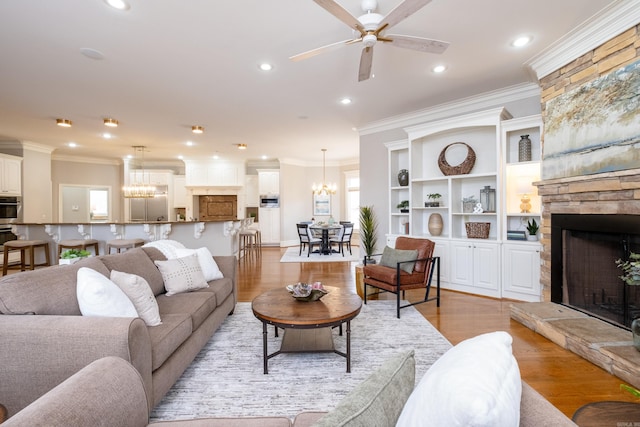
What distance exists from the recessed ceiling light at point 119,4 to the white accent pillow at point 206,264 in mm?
2255

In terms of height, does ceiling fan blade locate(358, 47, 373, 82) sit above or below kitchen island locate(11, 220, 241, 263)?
above

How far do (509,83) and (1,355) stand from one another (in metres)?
5.61

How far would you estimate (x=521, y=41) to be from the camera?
3141 mm

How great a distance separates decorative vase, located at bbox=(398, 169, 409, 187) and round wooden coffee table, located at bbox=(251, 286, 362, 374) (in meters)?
3.01

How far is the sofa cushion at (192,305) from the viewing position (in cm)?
237

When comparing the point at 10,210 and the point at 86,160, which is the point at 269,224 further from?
the point at 10,210

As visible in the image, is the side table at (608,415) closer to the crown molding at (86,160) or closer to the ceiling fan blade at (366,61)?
the ceiling fan blade at (366,61)

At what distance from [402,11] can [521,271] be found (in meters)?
3.63

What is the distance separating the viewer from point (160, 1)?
8.06 ft

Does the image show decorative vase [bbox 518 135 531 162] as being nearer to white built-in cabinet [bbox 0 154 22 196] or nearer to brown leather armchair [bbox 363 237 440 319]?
brown leather armchair [bbox 363 237 440 319]

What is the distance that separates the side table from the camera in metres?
1.28

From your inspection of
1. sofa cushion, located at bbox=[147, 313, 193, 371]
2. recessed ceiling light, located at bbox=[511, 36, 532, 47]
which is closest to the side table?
sofa cushion, located at bbox=[147, 313, 193, 371]

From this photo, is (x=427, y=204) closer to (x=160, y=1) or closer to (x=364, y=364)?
(x=364, y=364)

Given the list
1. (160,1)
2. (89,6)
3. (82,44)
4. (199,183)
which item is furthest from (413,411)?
(199,183)
